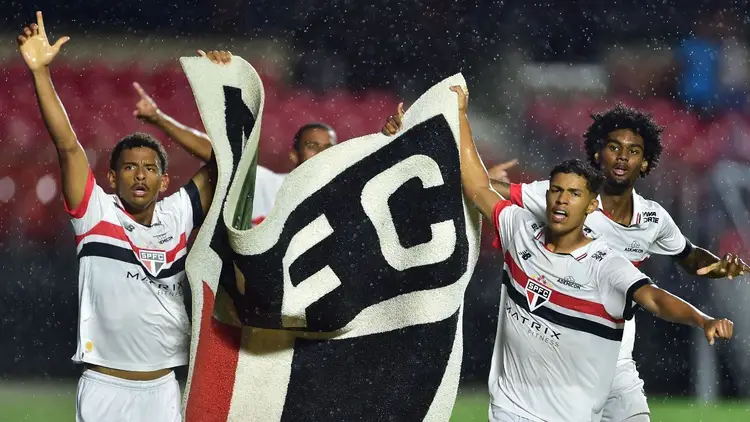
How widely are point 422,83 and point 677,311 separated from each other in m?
6.20

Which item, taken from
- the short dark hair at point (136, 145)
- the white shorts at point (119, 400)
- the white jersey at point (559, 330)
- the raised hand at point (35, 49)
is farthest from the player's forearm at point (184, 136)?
the white jersey at point (559, 330)

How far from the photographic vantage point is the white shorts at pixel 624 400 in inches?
177

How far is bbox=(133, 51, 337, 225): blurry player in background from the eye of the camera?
409 cm

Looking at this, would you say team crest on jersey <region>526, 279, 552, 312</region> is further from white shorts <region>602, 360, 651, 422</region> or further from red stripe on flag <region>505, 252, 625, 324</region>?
white shorts <region>602, 360, 651, 422</region>

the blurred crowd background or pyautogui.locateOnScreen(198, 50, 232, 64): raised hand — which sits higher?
the blurred crowd background

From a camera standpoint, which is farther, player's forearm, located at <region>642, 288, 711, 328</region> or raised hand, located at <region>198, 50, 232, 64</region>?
raised hand, located at <region>198, 50, 232, 64</region>

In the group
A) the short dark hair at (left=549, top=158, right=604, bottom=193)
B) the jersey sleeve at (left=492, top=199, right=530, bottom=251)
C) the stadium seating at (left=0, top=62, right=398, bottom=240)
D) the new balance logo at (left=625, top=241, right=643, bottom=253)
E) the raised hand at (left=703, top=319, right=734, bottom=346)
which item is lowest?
the raised hand at (left=703, top=319, right=734, bottom=346)

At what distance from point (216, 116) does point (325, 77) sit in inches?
238

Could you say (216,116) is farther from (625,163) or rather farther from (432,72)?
(432,72)

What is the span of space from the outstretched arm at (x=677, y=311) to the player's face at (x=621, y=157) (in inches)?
41.6

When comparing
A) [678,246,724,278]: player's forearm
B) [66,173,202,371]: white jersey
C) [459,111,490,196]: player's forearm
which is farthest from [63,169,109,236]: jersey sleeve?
[678,246,724,278]: player's forearm

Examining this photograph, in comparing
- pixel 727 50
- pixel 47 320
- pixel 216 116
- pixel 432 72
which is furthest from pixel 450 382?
pixel 727 50

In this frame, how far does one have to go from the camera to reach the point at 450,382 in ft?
11.7

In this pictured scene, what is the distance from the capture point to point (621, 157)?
4539 mm
